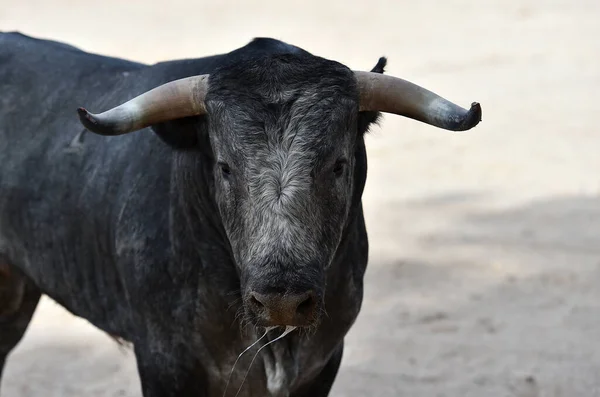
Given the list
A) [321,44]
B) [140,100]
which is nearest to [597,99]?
[321,44]

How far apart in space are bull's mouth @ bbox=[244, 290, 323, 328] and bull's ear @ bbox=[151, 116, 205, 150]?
2.32 feet

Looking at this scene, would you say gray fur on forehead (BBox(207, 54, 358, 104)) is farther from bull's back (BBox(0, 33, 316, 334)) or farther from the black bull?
bull's back (BBox(0, 33, 316, 334))

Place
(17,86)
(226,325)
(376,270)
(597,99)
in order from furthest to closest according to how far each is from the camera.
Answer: (597,99), (376,270), (17,86), (226,325)

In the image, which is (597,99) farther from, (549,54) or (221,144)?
(221,144)

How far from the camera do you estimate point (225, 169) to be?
150 inches

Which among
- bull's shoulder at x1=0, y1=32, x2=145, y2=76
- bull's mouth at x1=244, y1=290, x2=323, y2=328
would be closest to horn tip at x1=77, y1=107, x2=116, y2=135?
bull's mouth at x1=244, y1=290, x2=323, y2=328

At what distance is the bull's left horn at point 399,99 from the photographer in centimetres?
383

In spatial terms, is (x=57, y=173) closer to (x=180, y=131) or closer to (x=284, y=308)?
(x=180, y=131)

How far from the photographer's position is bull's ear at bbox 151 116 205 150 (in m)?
3.96

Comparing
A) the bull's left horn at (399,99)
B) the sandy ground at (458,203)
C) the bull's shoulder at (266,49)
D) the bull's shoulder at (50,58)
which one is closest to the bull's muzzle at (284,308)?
the bull's left horn at (399,99)

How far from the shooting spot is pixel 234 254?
386 cm

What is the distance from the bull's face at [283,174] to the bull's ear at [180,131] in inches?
4.9

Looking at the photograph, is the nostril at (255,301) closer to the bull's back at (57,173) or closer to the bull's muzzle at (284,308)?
the bull's muzzle at (284,308)

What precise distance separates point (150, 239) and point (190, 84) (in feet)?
2.05
